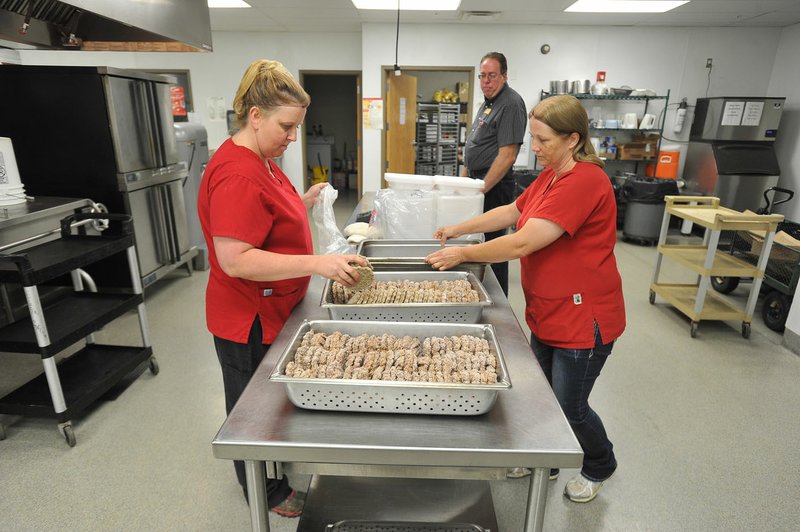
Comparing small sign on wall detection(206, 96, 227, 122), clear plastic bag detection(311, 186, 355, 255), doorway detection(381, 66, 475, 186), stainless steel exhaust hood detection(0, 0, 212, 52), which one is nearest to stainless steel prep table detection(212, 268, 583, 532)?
clear plastic bag detection(311, 186, 355, 255)

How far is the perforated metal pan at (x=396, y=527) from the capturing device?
162 centimetres

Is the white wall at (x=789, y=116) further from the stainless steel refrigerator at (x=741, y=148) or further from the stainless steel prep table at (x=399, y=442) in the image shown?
the stainless steel prep table at (x=399, y=442)

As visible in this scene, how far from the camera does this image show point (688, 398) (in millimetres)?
2707

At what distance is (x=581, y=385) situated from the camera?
1623mm

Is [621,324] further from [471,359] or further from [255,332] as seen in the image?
[255,332]

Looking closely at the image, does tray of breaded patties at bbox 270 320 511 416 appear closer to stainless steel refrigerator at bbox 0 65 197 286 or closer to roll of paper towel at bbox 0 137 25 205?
roll of paper towel at bbox 0 137 25 205

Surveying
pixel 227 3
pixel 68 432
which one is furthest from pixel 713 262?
pixel 227 3

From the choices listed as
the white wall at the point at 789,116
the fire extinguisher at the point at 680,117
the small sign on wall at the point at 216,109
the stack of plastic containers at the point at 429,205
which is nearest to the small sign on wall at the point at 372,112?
the small sign on wall at the point at 216,109

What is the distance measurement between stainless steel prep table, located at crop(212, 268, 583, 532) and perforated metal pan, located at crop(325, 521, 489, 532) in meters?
0.54

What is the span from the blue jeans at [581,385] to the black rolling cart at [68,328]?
2.14 meters

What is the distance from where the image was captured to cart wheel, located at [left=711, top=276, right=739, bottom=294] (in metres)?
4.22

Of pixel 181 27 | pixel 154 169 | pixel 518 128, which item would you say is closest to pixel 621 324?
pixel 518 128

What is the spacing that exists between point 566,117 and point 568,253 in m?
0.43

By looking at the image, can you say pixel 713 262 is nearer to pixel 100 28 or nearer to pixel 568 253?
pixel 568 253
